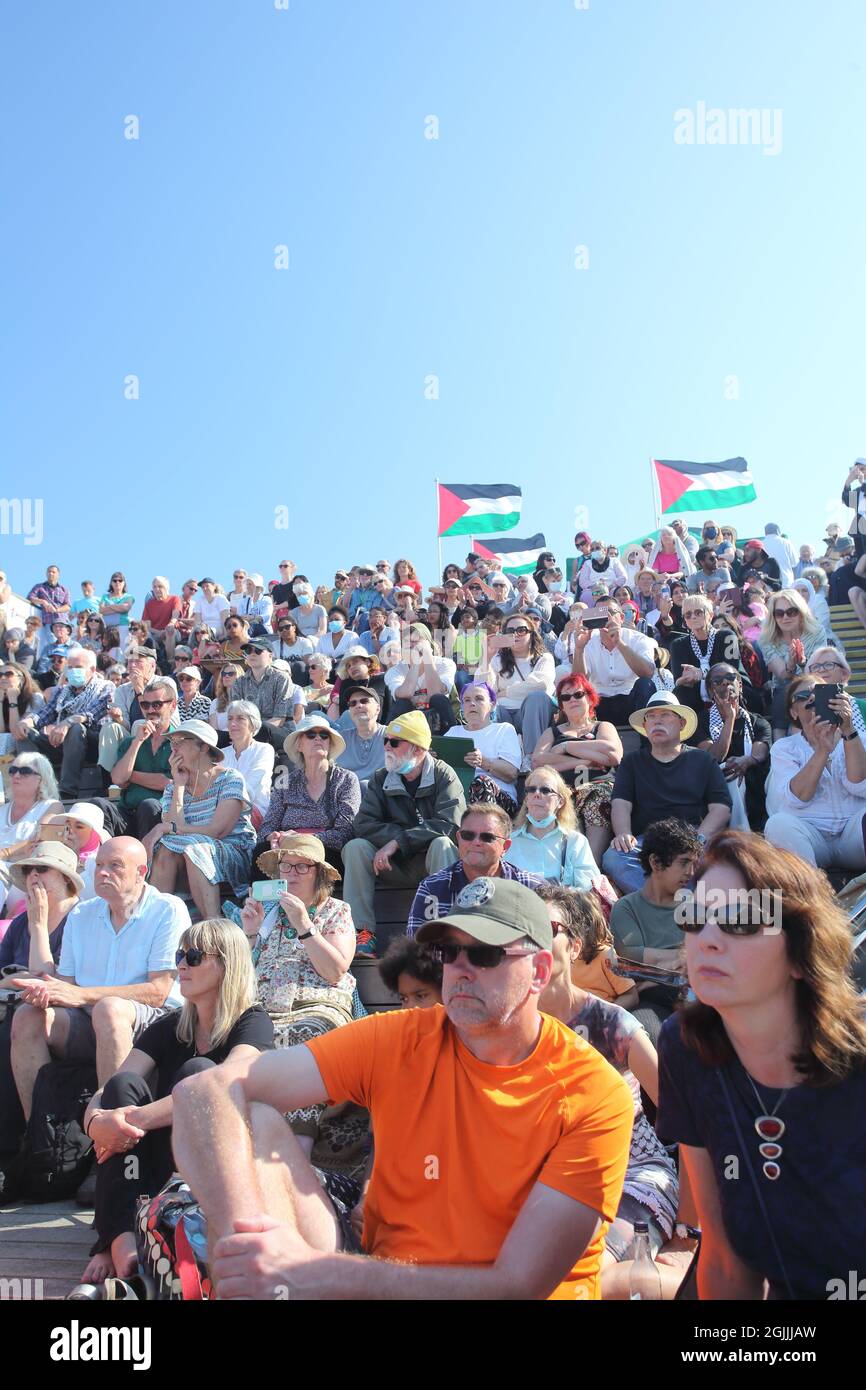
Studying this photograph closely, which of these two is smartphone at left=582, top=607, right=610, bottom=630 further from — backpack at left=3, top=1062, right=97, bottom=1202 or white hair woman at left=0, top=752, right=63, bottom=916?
backpack at left=3, top=1062, right=97, bottom=1202

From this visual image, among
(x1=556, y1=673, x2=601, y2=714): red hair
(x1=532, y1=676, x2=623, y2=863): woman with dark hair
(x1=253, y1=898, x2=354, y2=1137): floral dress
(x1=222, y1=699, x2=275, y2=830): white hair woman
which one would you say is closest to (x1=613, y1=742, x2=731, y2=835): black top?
(x1=532, y1=676, x2=623, y2=863): woman with dark hair

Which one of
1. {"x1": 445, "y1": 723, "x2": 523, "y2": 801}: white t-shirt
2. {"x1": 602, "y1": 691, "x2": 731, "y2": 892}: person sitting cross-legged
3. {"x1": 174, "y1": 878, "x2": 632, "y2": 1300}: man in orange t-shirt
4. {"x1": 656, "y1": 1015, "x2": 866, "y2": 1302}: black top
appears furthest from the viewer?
{"x1": 445, "y1": 723, "x2": 523, "y2": 801}: white t-shirt

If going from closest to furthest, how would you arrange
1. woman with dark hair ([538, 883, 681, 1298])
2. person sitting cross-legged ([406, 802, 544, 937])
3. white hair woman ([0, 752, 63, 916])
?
woman with dark hair ([538, 883, 681, 1298]) → person sitting cross-legged ([406, 802, 544, 937]) → white hair woman ([0, 752, 63, 916])

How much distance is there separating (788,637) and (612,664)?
1.36 meters

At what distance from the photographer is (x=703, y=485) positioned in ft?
64.3

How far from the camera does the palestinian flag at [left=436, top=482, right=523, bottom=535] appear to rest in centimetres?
1934

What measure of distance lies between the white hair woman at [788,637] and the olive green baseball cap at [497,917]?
575cm

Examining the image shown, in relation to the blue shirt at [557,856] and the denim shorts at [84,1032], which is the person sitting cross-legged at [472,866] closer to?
the blue shirt at [557,856]

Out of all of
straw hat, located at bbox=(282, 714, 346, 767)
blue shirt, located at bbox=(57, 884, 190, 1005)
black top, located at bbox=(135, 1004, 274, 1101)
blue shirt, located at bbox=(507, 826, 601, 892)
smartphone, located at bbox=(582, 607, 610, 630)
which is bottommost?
black top, located at bbox=(135, 1004, 274, 1101)

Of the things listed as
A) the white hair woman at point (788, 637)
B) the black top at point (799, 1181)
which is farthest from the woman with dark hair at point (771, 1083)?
the white hair woman at point (788, 637)

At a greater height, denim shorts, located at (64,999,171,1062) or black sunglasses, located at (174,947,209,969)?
black sunglasses, located at (174,947,209,969)

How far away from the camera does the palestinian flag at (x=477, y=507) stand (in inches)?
762

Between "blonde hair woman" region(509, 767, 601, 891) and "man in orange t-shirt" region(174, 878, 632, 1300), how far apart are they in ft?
9.34
